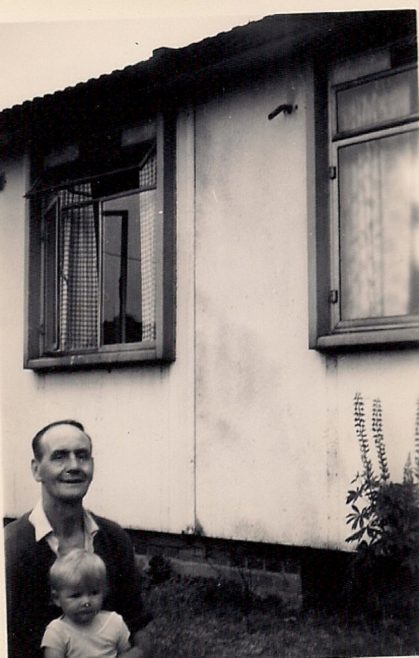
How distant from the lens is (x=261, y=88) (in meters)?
5.63

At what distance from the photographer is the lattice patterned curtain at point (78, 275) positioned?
6.43 metres

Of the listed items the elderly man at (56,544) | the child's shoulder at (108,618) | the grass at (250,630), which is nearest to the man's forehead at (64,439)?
the elderly man at (56,544)

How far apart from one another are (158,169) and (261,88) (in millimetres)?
959

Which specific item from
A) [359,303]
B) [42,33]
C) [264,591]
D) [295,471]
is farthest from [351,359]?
[42,33]

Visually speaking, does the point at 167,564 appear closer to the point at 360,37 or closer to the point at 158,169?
the point at 158,169

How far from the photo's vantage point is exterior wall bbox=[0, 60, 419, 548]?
5113mm

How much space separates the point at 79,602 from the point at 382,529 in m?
1.68

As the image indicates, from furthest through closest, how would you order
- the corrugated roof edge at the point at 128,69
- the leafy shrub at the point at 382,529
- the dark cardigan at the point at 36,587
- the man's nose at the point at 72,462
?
the corrugated roof edge at the point at 128,69 < the leafy shrub at the point at 382,529 < the man's nose at the point at 72,462 < the dark cardigan at the point at 36,587

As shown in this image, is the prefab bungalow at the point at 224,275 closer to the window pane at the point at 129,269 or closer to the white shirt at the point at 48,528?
the window pane at the point at 129,269

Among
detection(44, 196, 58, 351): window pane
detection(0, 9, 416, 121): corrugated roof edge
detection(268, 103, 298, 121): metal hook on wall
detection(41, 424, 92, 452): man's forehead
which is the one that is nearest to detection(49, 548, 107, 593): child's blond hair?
detection(41, 424, 92, 452): man's forehead

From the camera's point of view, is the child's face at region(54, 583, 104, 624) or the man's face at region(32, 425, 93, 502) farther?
the man's face at region(32, 425, 93, 502)

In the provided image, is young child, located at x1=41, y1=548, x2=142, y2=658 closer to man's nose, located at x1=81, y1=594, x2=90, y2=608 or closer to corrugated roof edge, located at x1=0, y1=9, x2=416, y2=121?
man's nose, located at x1=81, y1=594, x2=90, y2=608

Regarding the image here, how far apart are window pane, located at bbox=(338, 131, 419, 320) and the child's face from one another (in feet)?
7.34

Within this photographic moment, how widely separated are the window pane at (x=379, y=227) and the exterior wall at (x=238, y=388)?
27 cm
